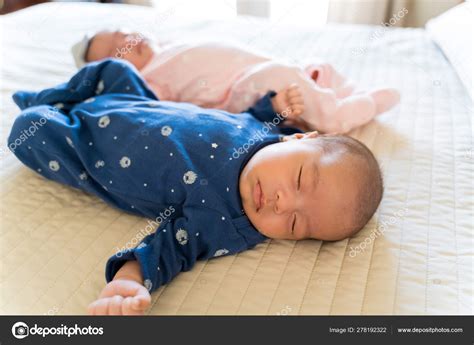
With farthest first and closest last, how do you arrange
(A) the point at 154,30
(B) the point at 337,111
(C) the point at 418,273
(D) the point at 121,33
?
(A) the point at 154,30
(D) the point at 121,33
(B) the point at 337,111
(C) the point at 418,273

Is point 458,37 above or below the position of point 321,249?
above

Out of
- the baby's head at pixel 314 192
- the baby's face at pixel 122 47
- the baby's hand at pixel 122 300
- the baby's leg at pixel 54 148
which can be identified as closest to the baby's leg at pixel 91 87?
the baby's leg at pixel 54 148

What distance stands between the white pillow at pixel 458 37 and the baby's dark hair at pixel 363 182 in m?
0.61

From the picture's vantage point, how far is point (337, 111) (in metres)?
1.22

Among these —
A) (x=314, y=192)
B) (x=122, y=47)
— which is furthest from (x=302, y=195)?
(x=122, y=47)

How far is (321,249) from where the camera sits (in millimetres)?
886

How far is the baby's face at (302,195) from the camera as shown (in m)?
0.86

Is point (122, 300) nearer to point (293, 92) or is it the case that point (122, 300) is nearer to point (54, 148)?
point (54, 148)

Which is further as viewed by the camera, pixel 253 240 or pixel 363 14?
pixel 363 14

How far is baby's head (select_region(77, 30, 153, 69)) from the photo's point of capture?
4.65 ft

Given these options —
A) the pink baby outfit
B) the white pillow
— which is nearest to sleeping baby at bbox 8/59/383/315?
the pink baby outfit
